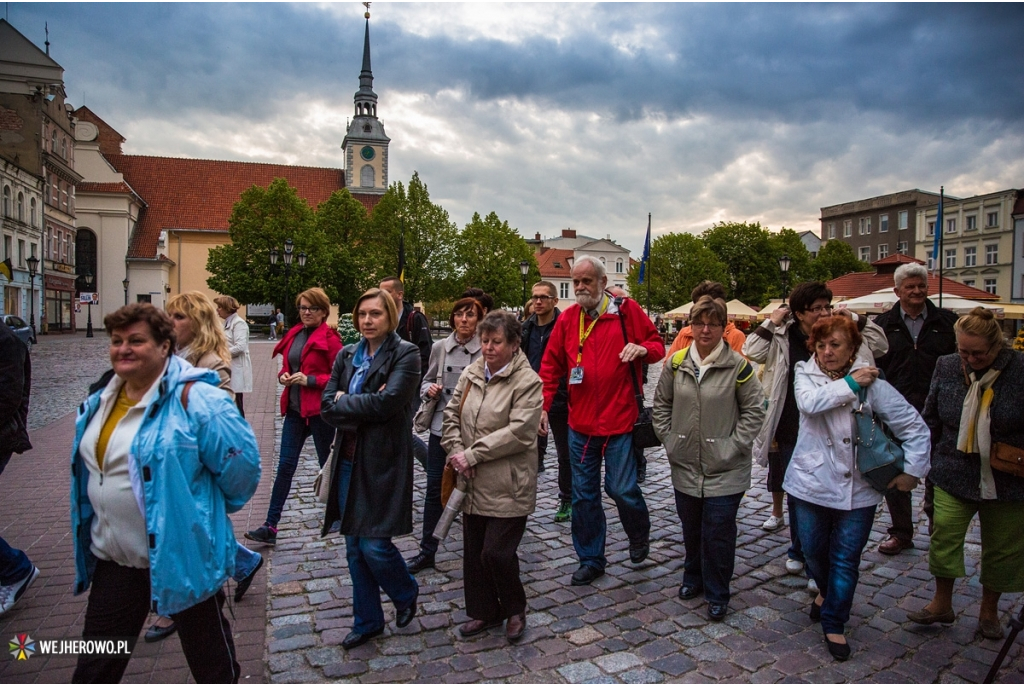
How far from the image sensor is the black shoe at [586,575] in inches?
176

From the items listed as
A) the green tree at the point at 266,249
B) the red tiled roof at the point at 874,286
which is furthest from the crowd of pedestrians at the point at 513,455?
the green tree at the point at 266,249

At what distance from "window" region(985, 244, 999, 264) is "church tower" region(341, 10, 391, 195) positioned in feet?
185

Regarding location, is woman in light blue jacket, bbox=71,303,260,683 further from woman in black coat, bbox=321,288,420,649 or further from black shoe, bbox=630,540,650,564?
black shoe, bbox=630,540,650,564

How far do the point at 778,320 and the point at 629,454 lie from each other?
143cm

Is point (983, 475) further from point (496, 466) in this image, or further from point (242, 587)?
point (242, 587)

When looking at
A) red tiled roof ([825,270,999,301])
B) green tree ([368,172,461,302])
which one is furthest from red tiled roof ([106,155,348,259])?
red tiled roof ([825,270,999,301])

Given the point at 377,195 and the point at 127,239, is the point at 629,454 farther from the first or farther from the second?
the point at 377,195

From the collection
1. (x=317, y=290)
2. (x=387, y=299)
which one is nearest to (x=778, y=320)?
(x=387, y=299)

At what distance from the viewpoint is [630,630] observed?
3.81 m

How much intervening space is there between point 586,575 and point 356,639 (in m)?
1.59

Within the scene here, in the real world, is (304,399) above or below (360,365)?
below

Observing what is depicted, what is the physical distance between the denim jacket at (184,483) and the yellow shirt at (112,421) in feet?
0.24

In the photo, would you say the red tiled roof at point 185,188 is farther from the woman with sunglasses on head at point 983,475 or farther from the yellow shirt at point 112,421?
the woman with sunglasses on head at point 983,475

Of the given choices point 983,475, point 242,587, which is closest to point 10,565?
point 242,587
